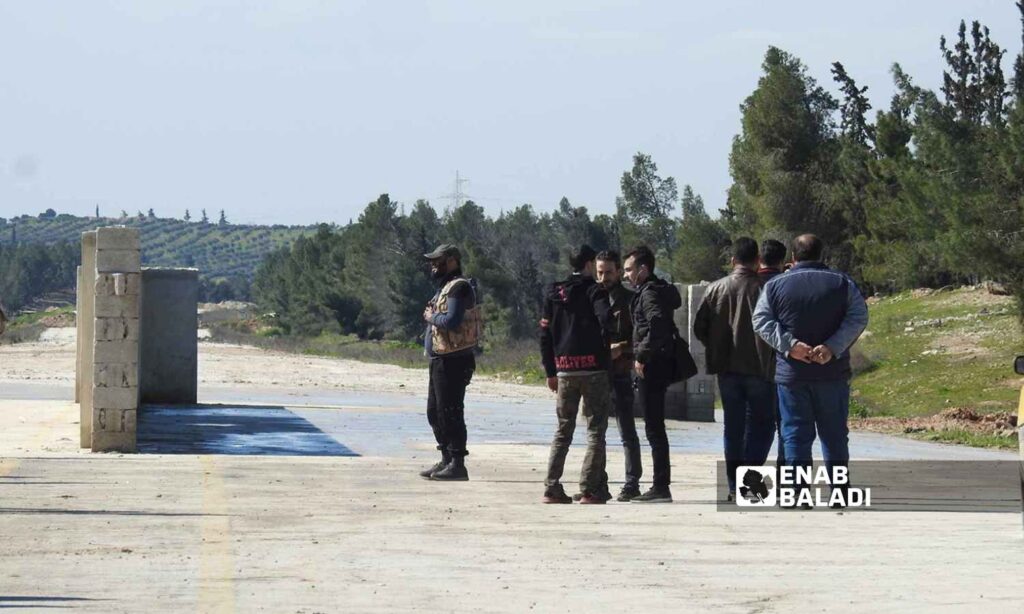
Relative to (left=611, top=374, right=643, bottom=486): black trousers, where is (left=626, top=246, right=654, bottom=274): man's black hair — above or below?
above

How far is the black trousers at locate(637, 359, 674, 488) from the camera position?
1365 cm

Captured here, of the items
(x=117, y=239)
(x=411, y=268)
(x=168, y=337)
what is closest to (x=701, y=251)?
(x=411, y=268)

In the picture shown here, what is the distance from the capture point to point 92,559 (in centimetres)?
1055

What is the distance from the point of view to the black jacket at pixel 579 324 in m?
13.6

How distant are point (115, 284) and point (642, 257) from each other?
693cm

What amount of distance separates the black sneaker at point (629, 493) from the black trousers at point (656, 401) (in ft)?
0.92

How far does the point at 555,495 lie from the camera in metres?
14.0

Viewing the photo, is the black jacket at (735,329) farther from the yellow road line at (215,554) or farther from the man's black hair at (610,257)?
the yellow road line at (215,554)

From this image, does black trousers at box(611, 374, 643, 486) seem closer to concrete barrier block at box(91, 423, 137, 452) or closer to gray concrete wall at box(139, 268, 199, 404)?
concrete barrier block at box(91, 423, 137, 452)

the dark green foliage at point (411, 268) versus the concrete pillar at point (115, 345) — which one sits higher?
the dark green foliage at point (411, 268)

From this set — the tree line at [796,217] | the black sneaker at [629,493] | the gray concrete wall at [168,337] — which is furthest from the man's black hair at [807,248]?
the tree line at [796,217]

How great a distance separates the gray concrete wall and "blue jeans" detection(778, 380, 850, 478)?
16737 mm

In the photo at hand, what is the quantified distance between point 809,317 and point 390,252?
105m

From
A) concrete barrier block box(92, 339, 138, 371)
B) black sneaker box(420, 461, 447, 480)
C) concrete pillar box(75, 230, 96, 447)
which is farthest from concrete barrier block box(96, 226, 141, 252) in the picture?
black sneaker box(420, 461, 447, 480)
